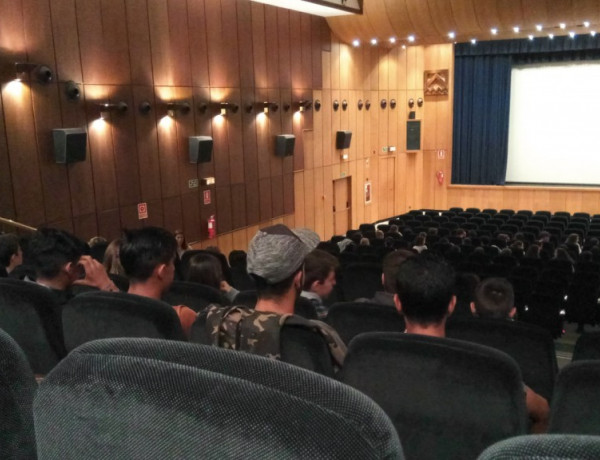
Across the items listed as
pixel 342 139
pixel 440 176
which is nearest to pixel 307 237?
pixel 342 139

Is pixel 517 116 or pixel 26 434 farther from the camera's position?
pixel 517 116

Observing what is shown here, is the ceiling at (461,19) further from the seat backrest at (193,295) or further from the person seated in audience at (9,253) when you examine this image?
the seat backrest at (193,295)

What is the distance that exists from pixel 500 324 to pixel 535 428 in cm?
77

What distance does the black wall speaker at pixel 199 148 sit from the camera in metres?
12.2

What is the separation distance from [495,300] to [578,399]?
2.03 m

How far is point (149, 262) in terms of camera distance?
3.27 metres

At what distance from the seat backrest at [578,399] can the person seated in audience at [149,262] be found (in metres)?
1.97

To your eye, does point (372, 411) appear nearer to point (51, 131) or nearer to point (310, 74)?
point (51, 131)

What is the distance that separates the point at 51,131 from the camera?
9.41m

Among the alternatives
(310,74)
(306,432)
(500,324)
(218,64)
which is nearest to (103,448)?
(306,432)

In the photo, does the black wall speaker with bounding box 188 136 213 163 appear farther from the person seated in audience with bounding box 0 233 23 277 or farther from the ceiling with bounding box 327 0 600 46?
the person seated in audience with bounding box 0 233 23 277

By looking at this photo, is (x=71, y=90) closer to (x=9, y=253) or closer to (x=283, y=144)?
(x=9, y=253)

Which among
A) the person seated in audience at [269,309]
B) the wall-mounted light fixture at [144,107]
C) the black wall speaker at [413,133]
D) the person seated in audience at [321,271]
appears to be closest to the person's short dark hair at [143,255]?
the person seated in audience at [269,309]

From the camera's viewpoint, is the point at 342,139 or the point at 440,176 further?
the point at 440,176
